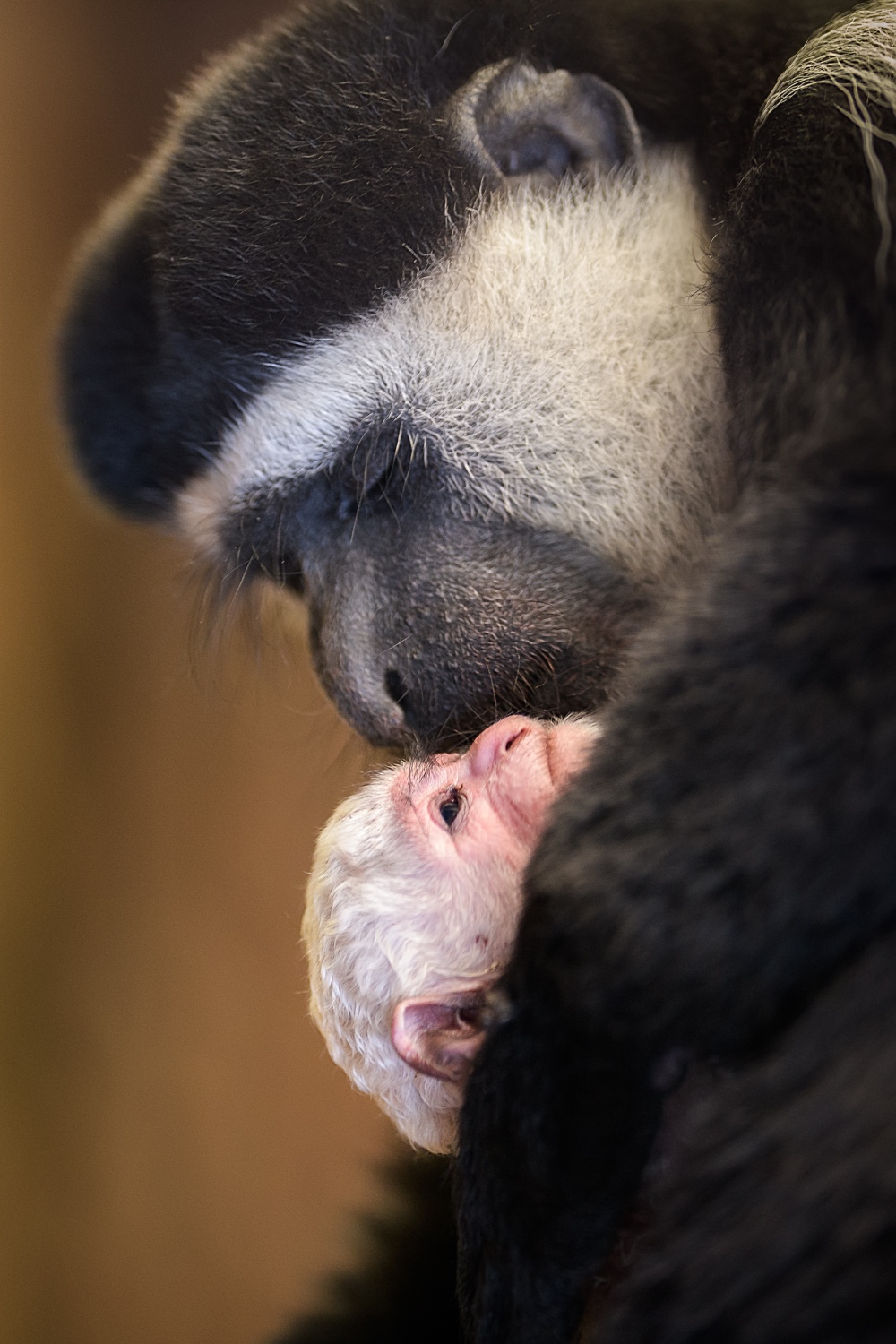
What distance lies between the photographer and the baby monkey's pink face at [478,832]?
0.99m

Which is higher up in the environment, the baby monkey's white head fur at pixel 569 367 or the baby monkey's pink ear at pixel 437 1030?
the baby monkey's white head fur at pixel 569 367

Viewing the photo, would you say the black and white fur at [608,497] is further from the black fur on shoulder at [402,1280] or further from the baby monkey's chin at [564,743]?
the black fur on shoulder at [402,1280]

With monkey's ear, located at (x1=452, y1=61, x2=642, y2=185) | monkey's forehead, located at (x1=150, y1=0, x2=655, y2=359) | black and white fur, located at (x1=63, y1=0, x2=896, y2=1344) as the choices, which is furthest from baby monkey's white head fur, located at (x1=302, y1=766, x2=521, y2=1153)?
monkey's ear, located at (x1=452, y1=61, x2=642, y2=185)

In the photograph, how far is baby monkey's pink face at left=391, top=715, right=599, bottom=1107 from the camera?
99cm

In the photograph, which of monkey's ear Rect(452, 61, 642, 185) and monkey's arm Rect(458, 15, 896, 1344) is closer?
monkey's arm Rect(458, 15, 896, 1344)

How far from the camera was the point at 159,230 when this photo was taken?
1.09 metres

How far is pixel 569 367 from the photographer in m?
1.02

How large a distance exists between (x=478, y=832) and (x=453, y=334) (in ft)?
1.45

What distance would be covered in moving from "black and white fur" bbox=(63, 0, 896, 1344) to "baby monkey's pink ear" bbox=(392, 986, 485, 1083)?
187 millimetres

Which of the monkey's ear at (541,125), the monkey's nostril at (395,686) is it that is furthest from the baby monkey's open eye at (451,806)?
the monkey's ear at (541,125)

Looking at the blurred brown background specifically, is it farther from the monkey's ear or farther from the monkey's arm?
the monkey's arm

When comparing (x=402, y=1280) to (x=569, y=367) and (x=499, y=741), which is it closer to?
(x=499, y=741)

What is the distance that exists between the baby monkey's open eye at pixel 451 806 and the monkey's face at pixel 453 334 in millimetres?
79

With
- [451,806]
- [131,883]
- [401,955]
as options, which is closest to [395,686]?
[451,806]
